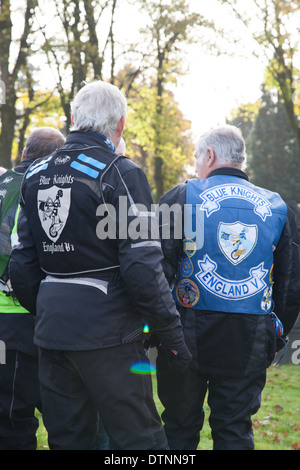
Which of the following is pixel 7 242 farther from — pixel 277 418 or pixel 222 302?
pixel 277 418

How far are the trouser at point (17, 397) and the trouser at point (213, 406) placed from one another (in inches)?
33.1

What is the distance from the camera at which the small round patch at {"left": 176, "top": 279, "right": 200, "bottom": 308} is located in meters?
2.94

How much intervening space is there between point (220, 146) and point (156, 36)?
10693 millimetres

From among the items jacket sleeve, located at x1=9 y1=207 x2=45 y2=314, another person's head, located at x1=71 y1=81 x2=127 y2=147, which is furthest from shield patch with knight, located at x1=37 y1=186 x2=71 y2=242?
another person's head, located at x1=71 y1=81 x2=127 y2=147

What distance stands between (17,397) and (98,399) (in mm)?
1112

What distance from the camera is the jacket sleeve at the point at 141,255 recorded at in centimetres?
231

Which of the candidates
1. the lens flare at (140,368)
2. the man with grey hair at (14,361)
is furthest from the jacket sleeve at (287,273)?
the man with grey hair at (14,361)

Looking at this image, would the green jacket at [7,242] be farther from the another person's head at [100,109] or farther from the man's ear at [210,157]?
the man's ear at [210,157]

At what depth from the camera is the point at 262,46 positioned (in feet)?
35.7

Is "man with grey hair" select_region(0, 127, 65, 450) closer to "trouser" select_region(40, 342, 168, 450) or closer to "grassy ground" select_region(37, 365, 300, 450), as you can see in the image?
"trouser" select_region(40, 342, 168, 450)

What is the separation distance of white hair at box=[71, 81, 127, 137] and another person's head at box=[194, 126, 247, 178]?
741 millimetres

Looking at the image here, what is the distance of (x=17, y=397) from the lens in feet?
10.6

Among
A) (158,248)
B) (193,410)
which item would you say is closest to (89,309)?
(158,248)

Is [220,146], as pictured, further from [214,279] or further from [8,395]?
[8,395]
